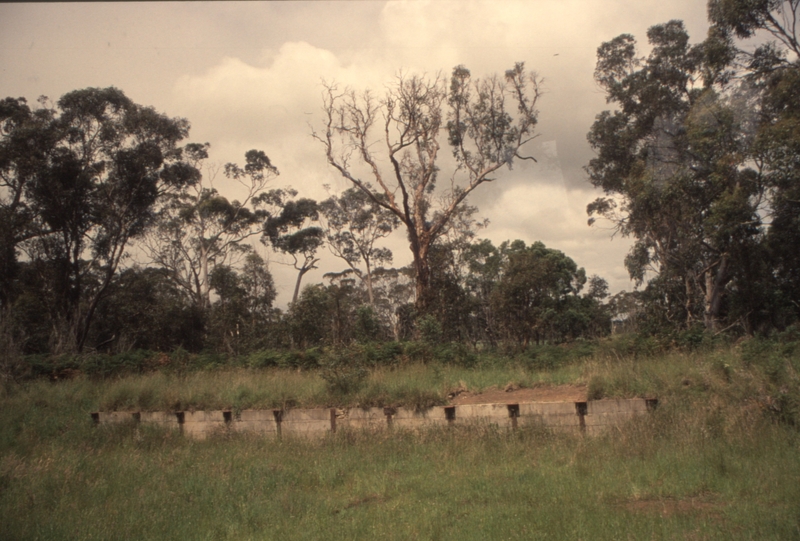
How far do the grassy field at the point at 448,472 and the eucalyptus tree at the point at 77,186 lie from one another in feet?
43.9

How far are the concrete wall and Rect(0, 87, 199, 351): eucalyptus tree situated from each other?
40.6 ft

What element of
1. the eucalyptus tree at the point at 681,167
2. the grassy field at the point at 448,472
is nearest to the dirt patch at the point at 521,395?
the grassy field at the point at 448,472

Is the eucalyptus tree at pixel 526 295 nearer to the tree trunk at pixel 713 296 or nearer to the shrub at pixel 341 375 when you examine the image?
the tree trunk at pixel 713 296

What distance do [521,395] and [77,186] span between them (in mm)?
19963

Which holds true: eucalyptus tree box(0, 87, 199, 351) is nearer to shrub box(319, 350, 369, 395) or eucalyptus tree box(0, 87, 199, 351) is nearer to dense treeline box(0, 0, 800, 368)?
dense treeline box(0, 0, 800, 368)

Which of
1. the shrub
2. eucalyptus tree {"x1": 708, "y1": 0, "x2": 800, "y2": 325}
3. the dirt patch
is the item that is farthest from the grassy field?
eucalyptus tree {"x1": 708, "y1": 0, "x2": 800, "y2": 325}

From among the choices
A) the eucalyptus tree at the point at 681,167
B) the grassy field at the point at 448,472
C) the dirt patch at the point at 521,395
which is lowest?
the grassy field at the point at 448,472

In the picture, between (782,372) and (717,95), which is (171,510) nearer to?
(782,372)

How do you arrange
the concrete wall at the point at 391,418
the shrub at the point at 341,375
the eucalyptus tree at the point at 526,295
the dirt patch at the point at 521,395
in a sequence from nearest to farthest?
the concrete wall at the point at 391,418 < the dirt patch at the point at 521,395 < the shrub at the point at 341,375 < the eucalyptus tree at the point at 526,295

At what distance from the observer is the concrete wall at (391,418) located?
8609mm

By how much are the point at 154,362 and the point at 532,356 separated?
10055 millimetres

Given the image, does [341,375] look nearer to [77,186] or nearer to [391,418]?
[391,418]

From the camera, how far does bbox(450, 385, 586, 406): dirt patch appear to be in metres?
9.64

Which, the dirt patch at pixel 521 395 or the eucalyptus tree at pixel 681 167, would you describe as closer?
the dirt patch at pixel 521 395
